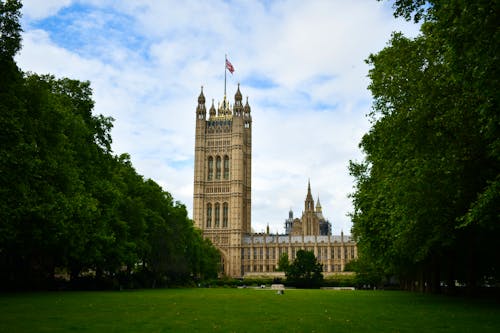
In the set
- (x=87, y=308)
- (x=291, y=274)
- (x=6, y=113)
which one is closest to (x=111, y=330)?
(x=87, y=308)

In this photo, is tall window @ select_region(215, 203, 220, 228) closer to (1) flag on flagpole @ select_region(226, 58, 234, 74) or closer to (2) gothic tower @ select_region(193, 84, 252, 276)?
(2) gothic tower @ select_region(193, 84, 252, 276)

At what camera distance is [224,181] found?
14212cm

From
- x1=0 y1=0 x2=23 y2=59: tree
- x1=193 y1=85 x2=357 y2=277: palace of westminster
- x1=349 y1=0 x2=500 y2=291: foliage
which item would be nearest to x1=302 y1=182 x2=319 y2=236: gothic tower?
x1=193 y1=85 x2=357 y2=277: palace of westminster

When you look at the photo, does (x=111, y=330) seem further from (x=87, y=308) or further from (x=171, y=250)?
(x=171, y=250)

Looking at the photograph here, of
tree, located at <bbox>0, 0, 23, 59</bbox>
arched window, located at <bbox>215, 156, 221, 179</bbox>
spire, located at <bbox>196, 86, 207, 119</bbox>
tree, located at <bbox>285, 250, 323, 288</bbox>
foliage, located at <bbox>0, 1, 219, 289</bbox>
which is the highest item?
spire, located at <bbox>196, 86, 207, 119</bbox>

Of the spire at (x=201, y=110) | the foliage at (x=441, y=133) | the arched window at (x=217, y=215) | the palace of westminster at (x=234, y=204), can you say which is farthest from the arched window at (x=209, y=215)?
the foliage at (x=441, y=133)

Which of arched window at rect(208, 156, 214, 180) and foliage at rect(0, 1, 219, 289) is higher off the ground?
arched window at rect(208, 156, 214, 180)

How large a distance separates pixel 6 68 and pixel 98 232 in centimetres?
1322

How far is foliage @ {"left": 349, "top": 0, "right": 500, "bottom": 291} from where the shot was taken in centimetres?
1559

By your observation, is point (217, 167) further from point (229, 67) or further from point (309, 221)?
point (309, 221)

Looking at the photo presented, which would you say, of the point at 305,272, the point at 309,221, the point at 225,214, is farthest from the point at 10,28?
the point at 309,221

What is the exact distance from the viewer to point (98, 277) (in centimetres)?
4216

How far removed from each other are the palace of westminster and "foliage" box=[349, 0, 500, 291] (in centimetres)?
11011

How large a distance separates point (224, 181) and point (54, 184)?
113 meters
